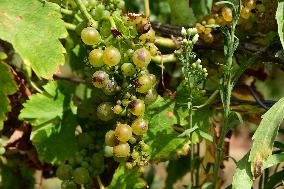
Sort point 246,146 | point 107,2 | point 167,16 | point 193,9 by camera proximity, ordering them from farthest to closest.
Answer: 1. point 246,146
2. point 167,16
3. point 193,9
4. point 107,2

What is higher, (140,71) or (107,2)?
(107,2)

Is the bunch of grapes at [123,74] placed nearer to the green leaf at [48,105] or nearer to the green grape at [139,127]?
the green grape at [139,127]

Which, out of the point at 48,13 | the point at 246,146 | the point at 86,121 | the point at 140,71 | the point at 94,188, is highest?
the point at 48,13

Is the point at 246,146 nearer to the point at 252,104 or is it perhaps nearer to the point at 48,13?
the point at 252,104

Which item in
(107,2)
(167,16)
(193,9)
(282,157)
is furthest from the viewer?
(167,16)

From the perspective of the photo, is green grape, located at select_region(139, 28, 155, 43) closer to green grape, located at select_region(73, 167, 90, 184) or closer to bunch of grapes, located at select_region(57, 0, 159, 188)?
bunch of grapes, located at select_region(57, 0, 159, 188)

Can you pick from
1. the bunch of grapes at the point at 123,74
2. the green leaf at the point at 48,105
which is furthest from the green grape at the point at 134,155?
the green leaf at the point at 48,105

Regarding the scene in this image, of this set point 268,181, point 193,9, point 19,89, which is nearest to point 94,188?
point 19,89

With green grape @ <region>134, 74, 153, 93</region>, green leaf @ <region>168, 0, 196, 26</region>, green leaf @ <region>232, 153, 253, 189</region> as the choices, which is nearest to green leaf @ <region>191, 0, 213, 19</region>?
green leaf @ <region>168, 0, 196, 26</region>
